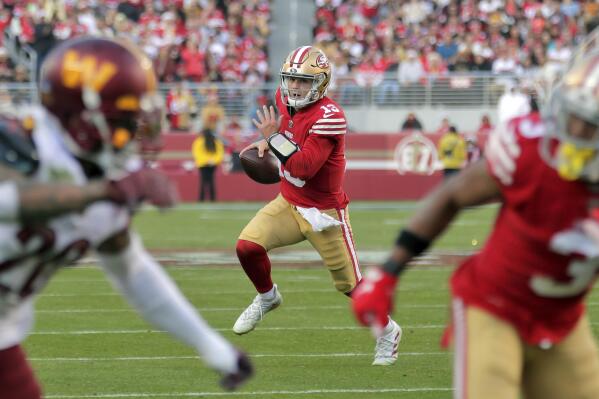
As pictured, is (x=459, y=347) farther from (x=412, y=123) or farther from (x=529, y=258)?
(x=412, y=123)

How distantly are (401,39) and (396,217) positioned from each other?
6.51 metres

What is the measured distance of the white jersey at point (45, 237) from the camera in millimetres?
3062

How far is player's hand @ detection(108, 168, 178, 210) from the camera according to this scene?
2.95 meters

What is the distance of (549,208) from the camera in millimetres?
3340

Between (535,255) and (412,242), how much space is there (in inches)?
13.9

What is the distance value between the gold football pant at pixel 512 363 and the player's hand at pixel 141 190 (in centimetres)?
97

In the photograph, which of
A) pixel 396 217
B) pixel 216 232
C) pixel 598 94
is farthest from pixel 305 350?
pixel 396 217

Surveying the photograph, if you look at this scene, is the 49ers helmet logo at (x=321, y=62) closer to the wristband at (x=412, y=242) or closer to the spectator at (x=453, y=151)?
the wristband at (x=412, y=242)

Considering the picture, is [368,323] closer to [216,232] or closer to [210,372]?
[210,372]

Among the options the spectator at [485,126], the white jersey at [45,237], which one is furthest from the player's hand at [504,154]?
the spectator at [485,126]

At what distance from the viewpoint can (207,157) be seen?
60.8 ft

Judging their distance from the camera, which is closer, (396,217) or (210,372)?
(210,372)

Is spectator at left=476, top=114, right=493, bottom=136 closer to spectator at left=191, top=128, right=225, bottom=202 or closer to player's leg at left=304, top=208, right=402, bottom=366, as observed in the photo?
spectator at left=191, top=128, right=225, bottom=202

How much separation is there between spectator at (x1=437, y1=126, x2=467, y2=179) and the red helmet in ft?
51.2
